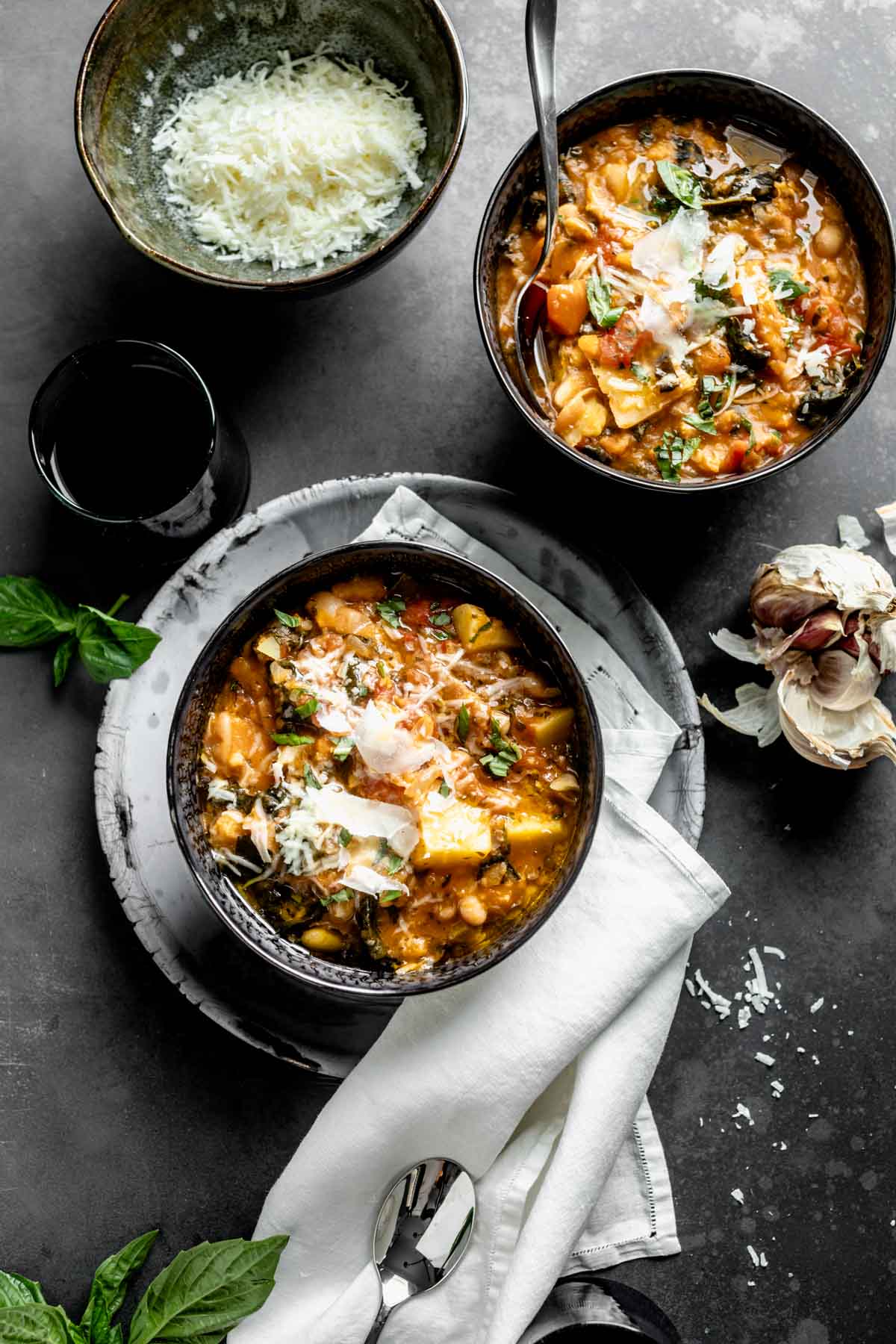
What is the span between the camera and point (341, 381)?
3578 mm

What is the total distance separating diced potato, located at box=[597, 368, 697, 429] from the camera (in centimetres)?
309

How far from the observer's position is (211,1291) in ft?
10.2

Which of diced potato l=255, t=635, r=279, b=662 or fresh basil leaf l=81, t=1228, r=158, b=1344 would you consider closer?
diced potato l=255, t=635, r=279, b=662

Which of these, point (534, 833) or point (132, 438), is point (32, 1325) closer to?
point (534, 833)

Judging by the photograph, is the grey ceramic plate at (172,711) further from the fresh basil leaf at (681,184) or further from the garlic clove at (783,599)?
the fresh basil leaf at (681,184)

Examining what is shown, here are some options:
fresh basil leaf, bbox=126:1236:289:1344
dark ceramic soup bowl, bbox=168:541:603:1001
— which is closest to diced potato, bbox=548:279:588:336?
dark ceramic soup bowl, bbox=168:541:603:1001

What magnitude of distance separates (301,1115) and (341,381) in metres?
2.22

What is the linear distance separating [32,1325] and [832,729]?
277 centimetres

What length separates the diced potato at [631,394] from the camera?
3.09 m

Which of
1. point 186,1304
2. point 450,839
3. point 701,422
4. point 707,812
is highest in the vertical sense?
point 701,422

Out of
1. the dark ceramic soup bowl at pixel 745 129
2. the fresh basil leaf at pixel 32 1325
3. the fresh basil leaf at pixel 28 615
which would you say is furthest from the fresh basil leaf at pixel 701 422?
the fresh basil leaf at pixel 32 1325

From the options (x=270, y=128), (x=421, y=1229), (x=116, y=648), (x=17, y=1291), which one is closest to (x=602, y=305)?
(x=270, y=128)

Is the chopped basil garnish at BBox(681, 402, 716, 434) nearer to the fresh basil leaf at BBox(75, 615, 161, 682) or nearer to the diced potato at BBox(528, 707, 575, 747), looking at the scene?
the diced potato at BBox(528, 707, 575, 747)

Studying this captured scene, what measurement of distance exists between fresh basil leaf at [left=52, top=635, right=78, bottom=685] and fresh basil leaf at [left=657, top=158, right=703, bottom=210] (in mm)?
2119
